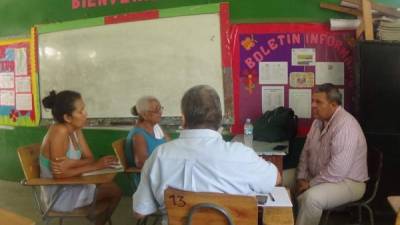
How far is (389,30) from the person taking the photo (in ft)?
9.72

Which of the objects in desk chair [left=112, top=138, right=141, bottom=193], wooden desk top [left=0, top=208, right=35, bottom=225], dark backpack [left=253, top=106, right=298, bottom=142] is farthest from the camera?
dark backpack [left=253, top=106, right=298, bottom=142]

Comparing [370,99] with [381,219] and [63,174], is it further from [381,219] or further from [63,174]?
[63,174]

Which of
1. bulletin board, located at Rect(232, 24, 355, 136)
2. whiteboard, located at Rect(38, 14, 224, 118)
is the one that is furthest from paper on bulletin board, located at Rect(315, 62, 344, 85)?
whiteboard, located at Rect(38, 14, 224, 118)

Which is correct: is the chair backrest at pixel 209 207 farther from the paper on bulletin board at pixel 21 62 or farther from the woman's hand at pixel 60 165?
the paper on bulletin board at pixel 21 62

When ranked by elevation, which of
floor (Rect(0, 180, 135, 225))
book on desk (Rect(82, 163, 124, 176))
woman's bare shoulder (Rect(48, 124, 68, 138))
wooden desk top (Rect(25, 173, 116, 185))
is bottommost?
floor (Rect(0, 180, 135, 225))

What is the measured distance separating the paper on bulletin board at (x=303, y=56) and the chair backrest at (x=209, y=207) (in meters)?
2.22

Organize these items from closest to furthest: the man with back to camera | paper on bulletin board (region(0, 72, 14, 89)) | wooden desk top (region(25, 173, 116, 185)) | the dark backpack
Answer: the man with back to camera → wooden desk top (region(25, 173, 116, 185)) → the dark backpack → paper on bulletin board (region(0, 72, 14, 89))

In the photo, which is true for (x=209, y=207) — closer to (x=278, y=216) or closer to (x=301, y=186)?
(x=278, y=216)

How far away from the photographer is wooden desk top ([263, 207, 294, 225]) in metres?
1.56

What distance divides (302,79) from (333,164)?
1.05 meters

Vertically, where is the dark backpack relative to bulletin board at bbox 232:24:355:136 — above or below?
below

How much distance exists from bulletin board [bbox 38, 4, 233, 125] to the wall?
0.09 meters

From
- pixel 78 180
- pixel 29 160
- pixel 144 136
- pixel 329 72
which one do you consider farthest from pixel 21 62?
pixel 329 72

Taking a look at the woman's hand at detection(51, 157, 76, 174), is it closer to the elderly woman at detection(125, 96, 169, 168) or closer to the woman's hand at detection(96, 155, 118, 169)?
the woman's hand at detection(96, 155, 118, 169)
